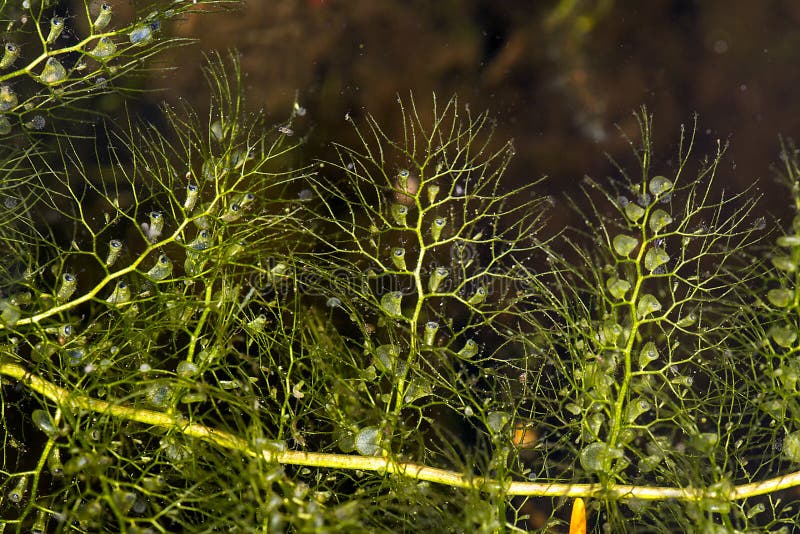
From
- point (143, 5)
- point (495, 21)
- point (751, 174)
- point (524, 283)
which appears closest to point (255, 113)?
point (143, 5)

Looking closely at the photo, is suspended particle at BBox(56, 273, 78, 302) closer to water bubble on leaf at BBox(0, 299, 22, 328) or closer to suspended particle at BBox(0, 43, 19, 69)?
water bubble on leaf at BBox(0, 299, 22, 328)

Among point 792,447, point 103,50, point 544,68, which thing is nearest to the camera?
point 792,447

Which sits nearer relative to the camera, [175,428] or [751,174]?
[175,428]

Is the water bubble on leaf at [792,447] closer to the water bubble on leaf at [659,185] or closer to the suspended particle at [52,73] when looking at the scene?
the water bubble on leaf at [659,185]

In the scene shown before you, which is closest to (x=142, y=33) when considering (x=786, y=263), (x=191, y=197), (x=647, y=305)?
(x=191, y=197)

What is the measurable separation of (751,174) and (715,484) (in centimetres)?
63

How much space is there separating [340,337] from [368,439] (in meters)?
0.15

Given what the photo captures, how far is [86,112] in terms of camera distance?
51.4 inches

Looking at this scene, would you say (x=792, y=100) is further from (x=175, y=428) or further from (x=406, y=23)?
(x=175, y=428)

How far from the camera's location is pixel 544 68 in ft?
4.35

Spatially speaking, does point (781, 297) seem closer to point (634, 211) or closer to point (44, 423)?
point (634, 211)

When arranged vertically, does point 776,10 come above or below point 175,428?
above

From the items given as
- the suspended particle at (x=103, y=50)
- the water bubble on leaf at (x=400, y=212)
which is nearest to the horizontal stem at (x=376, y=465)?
the water bubble on leaf at (x=400, y=212)

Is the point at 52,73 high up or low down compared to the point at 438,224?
up
